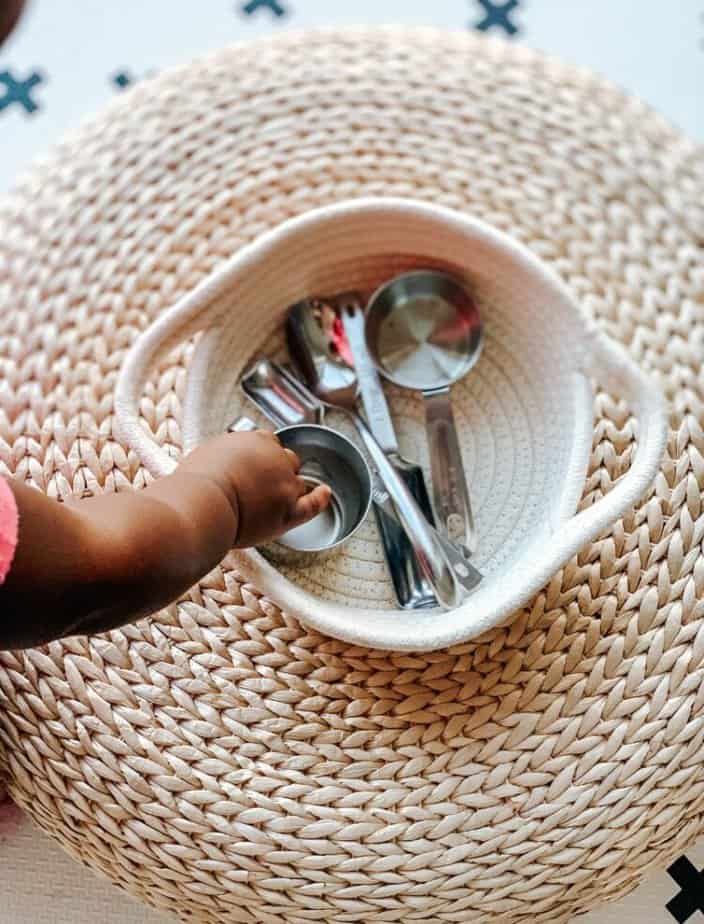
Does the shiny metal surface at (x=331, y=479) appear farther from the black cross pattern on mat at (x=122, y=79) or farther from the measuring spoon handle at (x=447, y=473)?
the black cross pattern on mat at (x=122, y=79)

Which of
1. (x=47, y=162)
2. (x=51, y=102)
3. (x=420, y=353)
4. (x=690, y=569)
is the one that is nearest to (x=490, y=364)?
(x=420, y=353)

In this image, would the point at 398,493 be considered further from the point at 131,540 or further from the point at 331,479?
the point at 131,540

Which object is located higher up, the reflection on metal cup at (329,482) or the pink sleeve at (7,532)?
the reflection on metal cup at (329,482)

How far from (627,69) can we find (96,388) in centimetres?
49

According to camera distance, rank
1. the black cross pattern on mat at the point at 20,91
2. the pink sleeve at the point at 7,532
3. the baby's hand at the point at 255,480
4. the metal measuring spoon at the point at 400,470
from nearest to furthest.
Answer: the pink sleeve at the point at 7,532, the baby's hand at the point at 255,480, the metal measuring spoon at the point at 400,470, the black cross pattern on mat at the point at 20,91

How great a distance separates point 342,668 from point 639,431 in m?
0.20

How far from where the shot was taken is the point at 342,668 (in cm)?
51

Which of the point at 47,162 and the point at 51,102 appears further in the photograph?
the point at 51,102

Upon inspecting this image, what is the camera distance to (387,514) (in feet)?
1.81

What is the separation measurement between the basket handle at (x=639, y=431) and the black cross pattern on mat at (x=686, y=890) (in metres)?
0.27

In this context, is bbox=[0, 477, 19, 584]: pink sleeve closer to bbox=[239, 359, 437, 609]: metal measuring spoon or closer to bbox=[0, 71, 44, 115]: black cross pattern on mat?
bbox=[239, 359, 437, 609]: metal measuring spoon

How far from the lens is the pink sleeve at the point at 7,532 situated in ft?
1.06

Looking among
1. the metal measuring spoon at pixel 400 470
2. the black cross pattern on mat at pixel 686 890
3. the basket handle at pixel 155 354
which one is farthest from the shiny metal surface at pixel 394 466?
the black cross pattern on mat at pixel 686 890

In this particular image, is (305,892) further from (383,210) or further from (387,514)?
(383,210)
